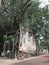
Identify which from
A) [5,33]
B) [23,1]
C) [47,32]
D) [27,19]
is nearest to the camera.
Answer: [23,1]

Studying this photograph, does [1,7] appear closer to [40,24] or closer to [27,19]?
[27,19]

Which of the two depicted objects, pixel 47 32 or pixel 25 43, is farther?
pixel 47 32

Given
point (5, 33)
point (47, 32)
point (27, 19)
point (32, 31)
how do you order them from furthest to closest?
1. point (47, 32)
2. point (32, 31)
3. point (5, 33)
4. point (27, 19)

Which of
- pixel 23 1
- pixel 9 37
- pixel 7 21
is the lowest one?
pixel 9 37

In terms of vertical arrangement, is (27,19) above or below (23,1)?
below

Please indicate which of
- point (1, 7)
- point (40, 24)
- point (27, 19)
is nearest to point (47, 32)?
point (40, 24)

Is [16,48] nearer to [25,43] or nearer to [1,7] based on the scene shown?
[25,43]

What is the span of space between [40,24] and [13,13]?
7804mm

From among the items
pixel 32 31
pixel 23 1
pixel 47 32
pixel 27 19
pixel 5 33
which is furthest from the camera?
pixel 47 32

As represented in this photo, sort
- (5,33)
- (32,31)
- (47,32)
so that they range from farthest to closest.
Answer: (47,32) → (32,31) → (5,33)

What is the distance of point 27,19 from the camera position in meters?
25.4

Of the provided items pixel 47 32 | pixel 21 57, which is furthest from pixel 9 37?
pixel 47 32

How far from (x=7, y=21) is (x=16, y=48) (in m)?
3.21

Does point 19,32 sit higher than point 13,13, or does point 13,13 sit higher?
point 13,13
